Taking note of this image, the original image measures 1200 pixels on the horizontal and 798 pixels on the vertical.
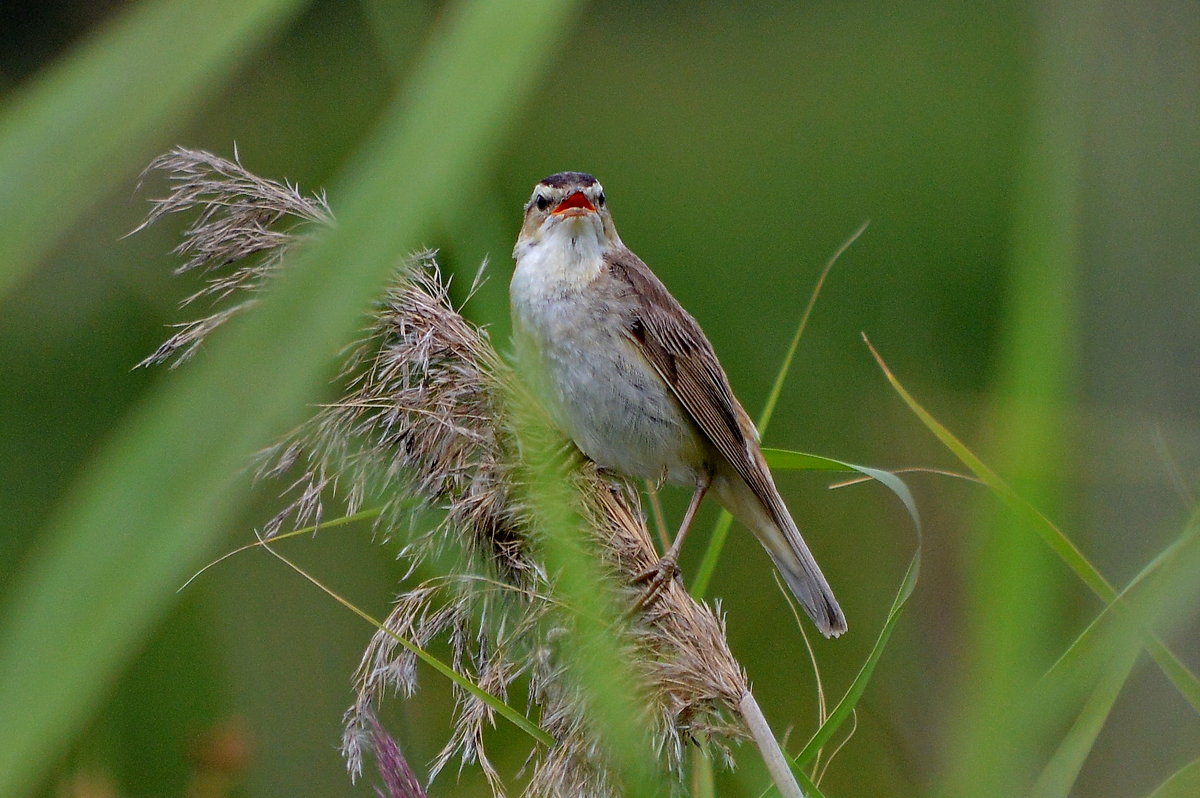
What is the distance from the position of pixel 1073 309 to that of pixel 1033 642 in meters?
0.22

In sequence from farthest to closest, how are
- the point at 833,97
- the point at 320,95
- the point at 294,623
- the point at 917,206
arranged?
the point at 833,97, the point at 320,95, the point at 917,206, the point at 294,623

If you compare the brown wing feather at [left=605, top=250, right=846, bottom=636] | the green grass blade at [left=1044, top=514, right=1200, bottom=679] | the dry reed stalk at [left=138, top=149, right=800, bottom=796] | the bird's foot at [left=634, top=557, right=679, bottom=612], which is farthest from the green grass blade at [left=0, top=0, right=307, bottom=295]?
the brown wing feather at [left=605, top=250, right=846, bottom=636]

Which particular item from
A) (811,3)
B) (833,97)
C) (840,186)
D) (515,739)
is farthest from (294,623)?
(811,3)

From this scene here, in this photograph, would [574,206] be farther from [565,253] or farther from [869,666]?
[869,666]

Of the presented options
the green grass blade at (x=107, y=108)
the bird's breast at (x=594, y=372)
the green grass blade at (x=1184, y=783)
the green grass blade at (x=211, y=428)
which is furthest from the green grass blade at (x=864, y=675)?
the bird's breast at (x=594, y=372)

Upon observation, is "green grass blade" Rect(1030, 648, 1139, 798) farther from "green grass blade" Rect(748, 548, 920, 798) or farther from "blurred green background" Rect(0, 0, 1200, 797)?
"green grass blade" Rect(748, 548, 920, 798)

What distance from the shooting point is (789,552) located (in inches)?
109

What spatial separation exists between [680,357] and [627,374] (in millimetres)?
153

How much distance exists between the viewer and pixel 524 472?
180 centimetres

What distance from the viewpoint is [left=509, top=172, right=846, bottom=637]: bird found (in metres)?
2.72

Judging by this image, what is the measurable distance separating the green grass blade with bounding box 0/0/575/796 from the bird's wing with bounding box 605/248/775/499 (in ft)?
7.01

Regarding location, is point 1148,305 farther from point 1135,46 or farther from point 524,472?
point 1135,46

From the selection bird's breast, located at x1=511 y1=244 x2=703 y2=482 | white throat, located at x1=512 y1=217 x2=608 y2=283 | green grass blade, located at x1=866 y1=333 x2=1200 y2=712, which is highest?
white throat, located at x1=512 y1=217 x2=608 y2=283

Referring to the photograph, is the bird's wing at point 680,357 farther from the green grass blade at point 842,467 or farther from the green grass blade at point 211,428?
the green grass blade at point 211,428
